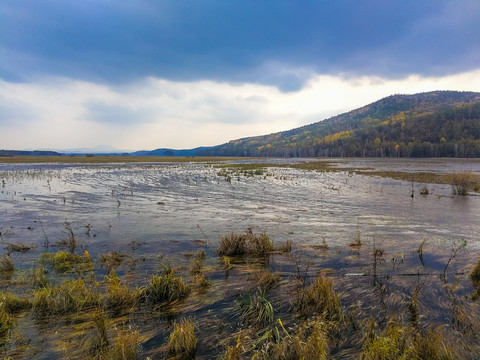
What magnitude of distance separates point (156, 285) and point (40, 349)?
7.06 ft

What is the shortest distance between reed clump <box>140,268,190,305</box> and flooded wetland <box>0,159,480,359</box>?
0.09ft

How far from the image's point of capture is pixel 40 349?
4000 mm

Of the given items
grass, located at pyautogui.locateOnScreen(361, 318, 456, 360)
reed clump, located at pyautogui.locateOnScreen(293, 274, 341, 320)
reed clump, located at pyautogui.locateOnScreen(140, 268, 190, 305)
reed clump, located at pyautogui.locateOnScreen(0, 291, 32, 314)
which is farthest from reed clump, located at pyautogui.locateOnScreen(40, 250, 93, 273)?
grass, located at pyautogui.locateOnScreen(361, 318, 456, 360)

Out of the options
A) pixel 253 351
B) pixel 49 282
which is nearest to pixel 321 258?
pixel 253 351

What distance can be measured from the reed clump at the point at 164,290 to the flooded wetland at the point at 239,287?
3 cm

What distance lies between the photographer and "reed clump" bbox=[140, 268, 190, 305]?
216 inches

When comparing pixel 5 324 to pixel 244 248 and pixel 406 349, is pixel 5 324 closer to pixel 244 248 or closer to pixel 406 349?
A: pixel 244 248

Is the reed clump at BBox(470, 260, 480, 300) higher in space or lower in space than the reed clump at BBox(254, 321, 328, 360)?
lower

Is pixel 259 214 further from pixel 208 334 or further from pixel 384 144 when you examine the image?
pixel 384 144

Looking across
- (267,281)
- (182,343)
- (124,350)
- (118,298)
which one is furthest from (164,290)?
(267,281)

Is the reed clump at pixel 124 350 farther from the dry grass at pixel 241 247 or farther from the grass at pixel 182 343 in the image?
the dry grass at pixel 241 247

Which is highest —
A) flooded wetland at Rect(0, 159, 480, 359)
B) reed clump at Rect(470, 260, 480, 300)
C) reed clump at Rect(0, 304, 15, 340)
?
reed clump at Rect(0, 304, 15, 340)

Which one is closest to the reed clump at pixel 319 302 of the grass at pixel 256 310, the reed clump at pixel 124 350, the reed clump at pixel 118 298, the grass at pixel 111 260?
the grass at pixel 256 310

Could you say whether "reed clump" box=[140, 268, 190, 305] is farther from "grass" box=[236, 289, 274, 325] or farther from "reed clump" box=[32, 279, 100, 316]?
"grass" box=[236, 289, 274, 325]
